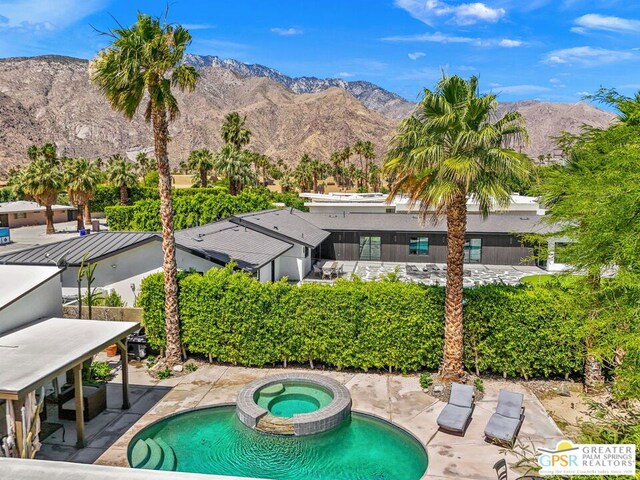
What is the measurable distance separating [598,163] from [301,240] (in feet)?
60.2

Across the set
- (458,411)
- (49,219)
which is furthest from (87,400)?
(49,219)

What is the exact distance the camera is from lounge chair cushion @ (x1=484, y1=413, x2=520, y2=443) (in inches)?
432

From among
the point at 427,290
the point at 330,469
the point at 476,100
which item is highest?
the point at 476,100

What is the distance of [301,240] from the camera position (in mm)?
27531

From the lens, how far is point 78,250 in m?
20.0

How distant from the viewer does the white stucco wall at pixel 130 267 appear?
20.0 meters

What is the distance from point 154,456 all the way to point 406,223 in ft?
89.8

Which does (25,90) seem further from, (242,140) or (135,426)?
(135,426)

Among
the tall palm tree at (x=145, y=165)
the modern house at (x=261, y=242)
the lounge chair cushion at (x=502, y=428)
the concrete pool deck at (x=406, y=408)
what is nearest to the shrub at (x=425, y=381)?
the concrete pool deck at (x=406, y=408)

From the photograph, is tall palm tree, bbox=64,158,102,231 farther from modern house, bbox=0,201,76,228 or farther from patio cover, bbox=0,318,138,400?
patio cover, bbox=0,318,138,400

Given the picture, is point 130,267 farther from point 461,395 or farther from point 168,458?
point 461,395

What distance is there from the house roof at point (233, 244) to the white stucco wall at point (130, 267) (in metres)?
0.77

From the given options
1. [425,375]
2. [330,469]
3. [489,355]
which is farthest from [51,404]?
[489,355]

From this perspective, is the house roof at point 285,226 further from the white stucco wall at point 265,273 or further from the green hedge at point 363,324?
the green hedge at point 363,324
